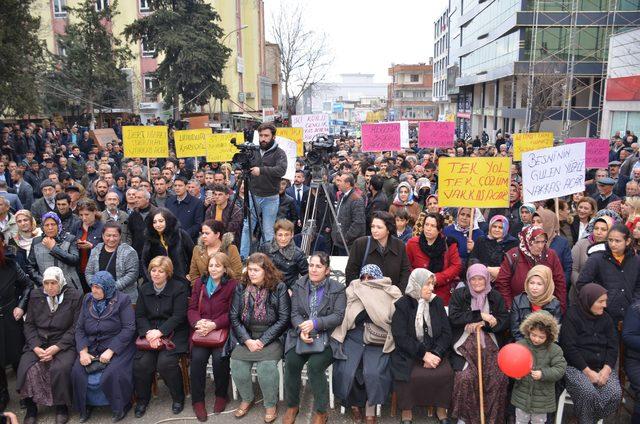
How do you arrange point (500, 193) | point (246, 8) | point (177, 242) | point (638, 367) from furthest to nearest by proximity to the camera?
1. point (246, 8)
2. point (500, 193)
3. point (177, 242)
4. point (638, 367)

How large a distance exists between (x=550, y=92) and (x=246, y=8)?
37551mm

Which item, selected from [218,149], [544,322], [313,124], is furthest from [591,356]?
[313,124]

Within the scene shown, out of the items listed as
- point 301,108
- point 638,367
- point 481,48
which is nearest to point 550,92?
point 481,48

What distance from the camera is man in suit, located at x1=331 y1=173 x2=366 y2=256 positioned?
24.1 ft

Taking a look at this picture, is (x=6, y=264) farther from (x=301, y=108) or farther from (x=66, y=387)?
(x=301, y=108)

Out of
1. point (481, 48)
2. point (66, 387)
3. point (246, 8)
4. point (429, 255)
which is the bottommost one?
point (66, 387)

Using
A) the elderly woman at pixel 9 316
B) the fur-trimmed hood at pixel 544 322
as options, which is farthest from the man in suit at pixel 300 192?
the fur-trimmed hood at pixel 544 322

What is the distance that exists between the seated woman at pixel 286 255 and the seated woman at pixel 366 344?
2.46 ft

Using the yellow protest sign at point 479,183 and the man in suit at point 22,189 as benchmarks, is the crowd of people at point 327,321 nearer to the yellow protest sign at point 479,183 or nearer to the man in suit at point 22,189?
the yellow protest sign at point 479,183

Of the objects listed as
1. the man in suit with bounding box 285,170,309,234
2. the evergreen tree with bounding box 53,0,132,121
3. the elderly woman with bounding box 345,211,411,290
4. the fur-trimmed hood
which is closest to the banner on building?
the man in suit with bounding box 285,170,309,234

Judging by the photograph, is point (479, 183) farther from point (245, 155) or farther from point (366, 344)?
point (245, 155)

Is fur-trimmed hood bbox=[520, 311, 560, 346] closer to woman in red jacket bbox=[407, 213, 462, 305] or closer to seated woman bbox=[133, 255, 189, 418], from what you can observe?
woman in red jacket bbox=[407, 213, 462, 305]

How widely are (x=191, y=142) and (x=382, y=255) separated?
24.8 feet

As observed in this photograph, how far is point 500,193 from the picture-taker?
6633mm
